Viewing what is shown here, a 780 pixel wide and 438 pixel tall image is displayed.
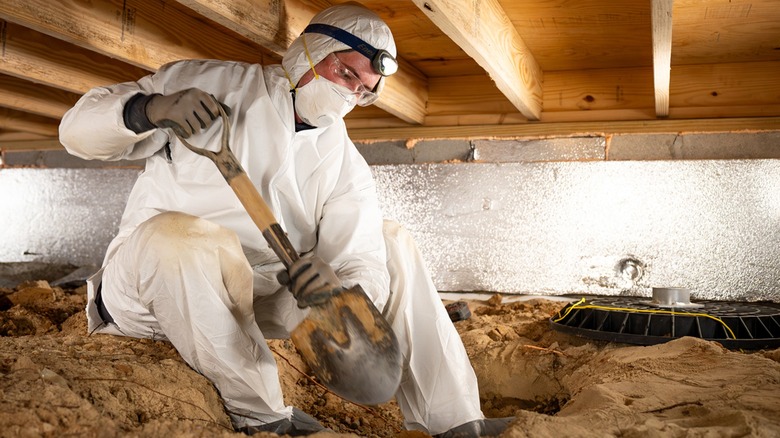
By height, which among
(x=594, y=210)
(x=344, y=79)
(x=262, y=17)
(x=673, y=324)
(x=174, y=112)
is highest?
(x=262, y=17)

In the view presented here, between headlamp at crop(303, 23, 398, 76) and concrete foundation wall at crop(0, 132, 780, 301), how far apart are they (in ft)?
5.19

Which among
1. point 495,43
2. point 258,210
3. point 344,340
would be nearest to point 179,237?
point 258,210

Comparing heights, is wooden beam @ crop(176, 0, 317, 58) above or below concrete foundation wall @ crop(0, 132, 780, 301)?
above

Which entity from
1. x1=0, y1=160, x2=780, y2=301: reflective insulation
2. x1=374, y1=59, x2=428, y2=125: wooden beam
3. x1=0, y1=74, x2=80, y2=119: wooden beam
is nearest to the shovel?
x1=374, y1=59, x2=428, y2=125: wooden beam

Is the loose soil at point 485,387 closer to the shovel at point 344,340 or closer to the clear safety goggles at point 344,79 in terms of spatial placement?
the shovel at point 344,340

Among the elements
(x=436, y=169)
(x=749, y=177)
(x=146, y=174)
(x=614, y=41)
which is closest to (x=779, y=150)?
(x=749, y=177)

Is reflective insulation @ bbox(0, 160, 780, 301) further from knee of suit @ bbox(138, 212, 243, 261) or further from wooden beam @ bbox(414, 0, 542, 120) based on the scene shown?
knee of suit @ bbox(138, 212, 243, 261)

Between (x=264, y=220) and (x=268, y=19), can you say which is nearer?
(x=264, y=220)

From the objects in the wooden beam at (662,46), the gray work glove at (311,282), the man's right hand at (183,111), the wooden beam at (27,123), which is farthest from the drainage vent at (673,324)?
the wooden beam at (27,123)

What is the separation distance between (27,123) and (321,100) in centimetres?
293

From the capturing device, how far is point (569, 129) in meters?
3.55

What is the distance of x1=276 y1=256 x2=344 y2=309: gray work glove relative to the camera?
5.72ft

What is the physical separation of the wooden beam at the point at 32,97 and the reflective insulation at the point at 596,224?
5.48 ft

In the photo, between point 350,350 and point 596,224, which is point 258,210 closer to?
point 350,350
